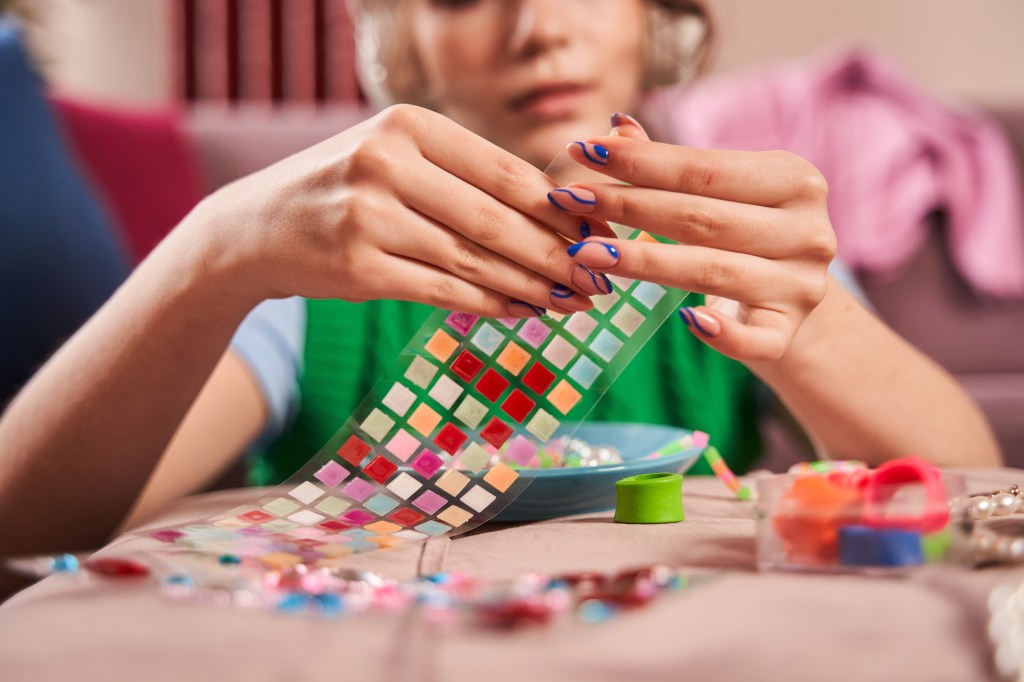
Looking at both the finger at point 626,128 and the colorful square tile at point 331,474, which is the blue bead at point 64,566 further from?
the finger at point 626,128

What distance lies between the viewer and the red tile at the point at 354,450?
0.58 m

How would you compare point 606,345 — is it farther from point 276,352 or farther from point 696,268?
point 276,352

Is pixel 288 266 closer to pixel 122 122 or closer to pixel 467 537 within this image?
pixel 467 537

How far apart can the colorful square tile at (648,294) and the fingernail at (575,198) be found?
9cm

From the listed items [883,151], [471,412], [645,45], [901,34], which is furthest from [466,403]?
[901,34]

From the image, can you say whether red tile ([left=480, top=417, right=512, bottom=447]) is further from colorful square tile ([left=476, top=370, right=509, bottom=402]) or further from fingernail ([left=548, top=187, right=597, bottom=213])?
fingernail ([left=548, top=187, right=597, bottom=213])

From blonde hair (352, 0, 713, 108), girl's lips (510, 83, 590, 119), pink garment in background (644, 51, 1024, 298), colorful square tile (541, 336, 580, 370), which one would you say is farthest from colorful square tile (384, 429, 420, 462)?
pink garment in background (644, 51, 1024, 298)

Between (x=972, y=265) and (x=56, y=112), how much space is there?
1556 mm

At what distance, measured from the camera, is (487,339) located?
1.93ft

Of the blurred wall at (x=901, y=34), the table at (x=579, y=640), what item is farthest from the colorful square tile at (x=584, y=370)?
the blurred wall at (x=901, y=34)

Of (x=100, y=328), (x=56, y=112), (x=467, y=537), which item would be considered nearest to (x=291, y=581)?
(x=467, y=537)

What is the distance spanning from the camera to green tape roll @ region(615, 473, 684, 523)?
524mm

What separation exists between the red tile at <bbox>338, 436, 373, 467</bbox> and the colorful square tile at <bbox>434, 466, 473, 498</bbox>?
2.2 inches

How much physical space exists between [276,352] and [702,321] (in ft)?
2.00
